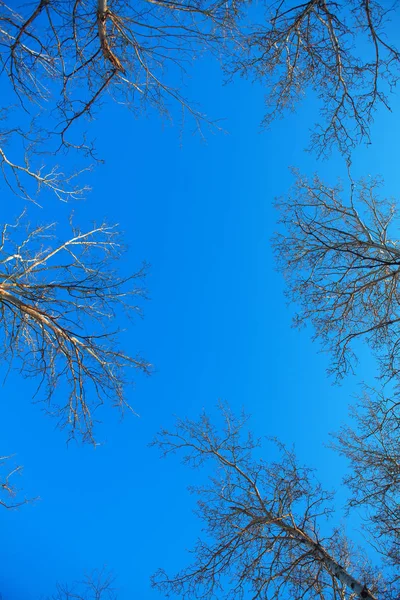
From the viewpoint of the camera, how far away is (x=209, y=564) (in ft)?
22.0

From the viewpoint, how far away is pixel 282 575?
6.48 m

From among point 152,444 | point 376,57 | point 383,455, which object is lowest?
point 383,455

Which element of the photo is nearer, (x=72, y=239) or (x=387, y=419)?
(x=387, y=419)

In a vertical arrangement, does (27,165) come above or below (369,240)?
above

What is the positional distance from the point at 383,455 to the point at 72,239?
7.05 m

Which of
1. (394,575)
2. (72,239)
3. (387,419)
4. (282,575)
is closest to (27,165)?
(72,239)

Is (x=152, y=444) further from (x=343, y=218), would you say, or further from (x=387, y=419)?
(x=343, y=218)

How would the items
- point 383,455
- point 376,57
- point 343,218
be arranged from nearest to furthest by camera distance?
point 376,57, point 383,455, point 343,218

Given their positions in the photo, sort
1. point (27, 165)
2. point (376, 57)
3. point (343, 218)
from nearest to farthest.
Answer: point (376, 57), point (27, 165), point (343, 218)

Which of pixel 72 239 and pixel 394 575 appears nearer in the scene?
pixel 394 575

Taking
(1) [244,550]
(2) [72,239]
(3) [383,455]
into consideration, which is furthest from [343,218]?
(1) [244,550]

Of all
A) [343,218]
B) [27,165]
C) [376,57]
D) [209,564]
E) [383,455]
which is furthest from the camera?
[343,218]

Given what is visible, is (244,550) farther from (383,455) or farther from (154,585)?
(383,455)

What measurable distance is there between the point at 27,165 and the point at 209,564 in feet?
24.3
